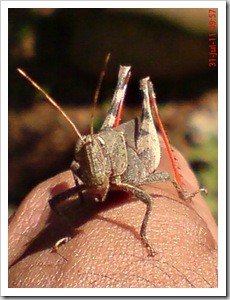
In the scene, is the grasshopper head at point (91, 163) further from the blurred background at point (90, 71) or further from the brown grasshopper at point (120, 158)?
the blurred background at point (90, 71)

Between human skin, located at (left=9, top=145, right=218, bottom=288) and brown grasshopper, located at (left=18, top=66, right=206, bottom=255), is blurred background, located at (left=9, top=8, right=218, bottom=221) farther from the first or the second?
human skin, located at (left=9, top=145, right=218, bottom=288)

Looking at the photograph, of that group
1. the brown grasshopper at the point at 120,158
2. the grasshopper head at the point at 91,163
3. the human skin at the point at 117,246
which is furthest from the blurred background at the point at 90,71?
the grasshopper head at the point at 91,163

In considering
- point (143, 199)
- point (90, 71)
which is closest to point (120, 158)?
point (143, 199)

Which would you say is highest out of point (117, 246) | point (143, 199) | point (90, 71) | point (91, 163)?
point (90, 71)

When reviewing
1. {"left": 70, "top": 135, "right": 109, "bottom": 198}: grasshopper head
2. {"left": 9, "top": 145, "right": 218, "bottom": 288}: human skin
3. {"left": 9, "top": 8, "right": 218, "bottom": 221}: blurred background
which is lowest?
{"left": 9, "top": 145, "right": 218, "bottom": 288}: human skin

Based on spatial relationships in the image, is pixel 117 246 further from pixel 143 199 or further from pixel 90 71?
pixel 90 71

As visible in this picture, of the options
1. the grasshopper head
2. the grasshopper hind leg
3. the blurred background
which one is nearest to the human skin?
the grasshopper hind leg
